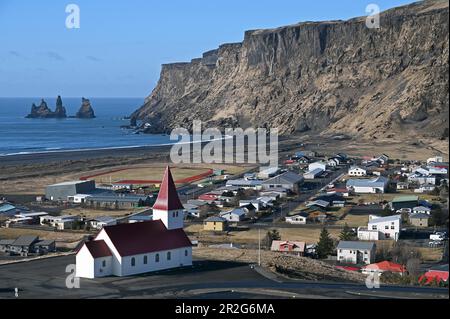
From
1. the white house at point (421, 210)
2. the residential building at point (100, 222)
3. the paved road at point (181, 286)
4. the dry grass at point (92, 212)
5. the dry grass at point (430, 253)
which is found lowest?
the dry grass at point (92, 212)

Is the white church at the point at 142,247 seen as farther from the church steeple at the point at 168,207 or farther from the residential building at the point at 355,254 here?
the residential building at the point at 355,254

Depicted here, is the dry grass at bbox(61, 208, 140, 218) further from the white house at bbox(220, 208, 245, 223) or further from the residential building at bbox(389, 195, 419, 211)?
the residential building at bbox(389, 195, 419, 211)

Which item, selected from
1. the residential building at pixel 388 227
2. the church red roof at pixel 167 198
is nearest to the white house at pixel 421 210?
the residential building at pixel 388 227

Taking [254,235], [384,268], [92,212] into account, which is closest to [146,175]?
[92,212]

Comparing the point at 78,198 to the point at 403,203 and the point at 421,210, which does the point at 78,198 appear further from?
the point at 421,210

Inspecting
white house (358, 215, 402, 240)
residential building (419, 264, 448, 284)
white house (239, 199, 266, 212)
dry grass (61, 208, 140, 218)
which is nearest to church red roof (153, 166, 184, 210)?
residential building (419, 264, 448, 284)
